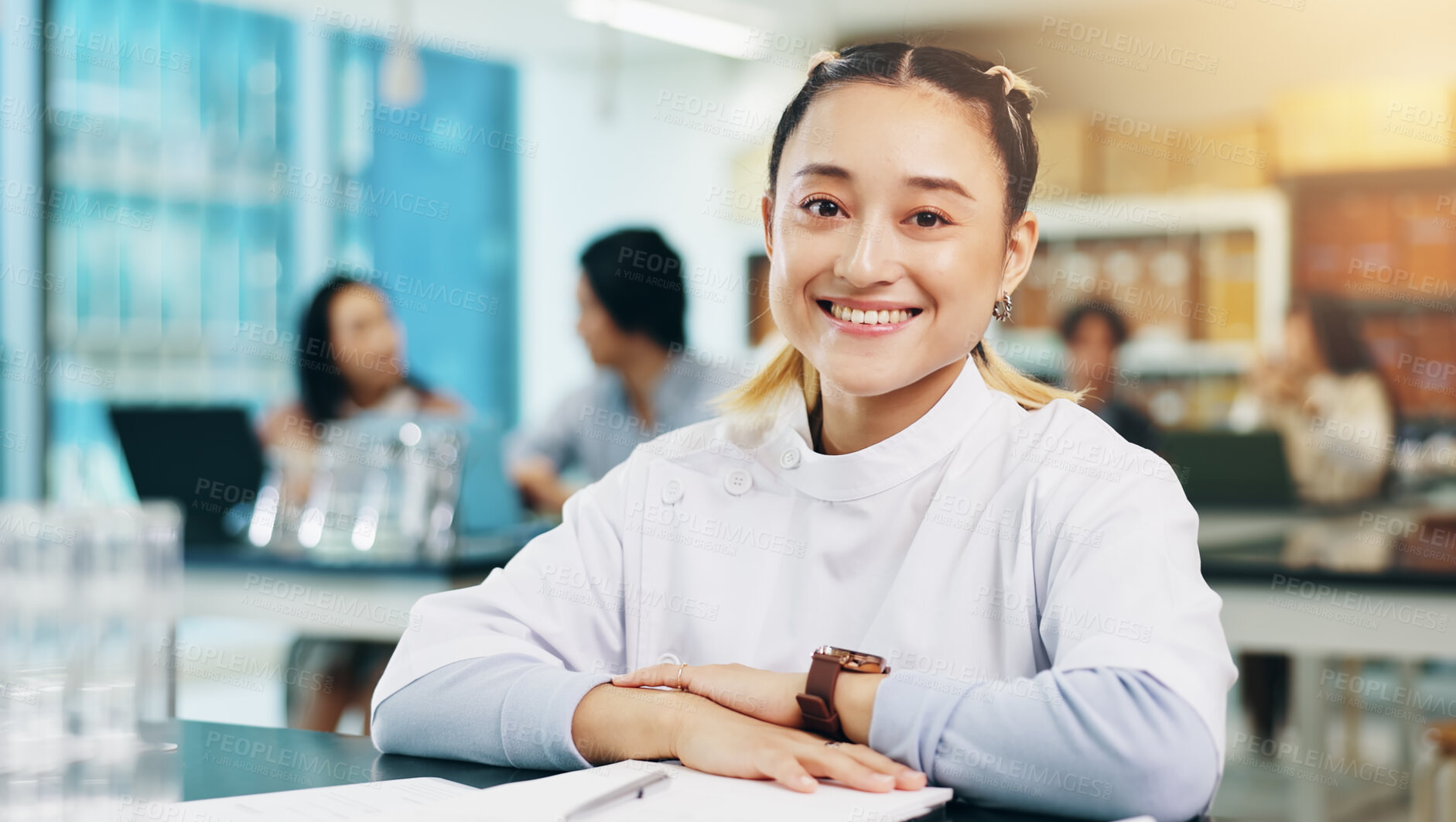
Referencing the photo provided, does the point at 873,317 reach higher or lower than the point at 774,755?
higher

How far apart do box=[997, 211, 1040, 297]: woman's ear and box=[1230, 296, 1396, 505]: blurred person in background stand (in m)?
3.51

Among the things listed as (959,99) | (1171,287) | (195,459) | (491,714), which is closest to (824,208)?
(959,99)

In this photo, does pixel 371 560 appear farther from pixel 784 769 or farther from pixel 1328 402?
pixel 1328 402

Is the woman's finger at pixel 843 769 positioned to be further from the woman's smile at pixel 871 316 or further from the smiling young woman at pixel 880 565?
the woman's smile at pixel 871 316

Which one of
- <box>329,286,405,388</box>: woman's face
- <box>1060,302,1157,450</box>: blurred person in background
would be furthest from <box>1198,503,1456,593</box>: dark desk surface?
<box>329,286,405,388</box>: woman's face

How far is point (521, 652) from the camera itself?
1021 mm

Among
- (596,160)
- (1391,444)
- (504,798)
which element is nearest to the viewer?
(504,798)

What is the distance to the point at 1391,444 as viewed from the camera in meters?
4.39

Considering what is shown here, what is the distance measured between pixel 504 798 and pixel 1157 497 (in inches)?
19.8

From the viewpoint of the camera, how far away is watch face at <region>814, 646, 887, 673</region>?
880 millimetres

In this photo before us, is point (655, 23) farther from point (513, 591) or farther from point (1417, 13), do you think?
point (513, 591)

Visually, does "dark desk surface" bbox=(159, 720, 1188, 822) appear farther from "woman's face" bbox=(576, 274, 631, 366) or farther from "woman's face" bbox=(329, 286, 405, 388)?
"woman's face" bbox=(329, 286, 405, 388)

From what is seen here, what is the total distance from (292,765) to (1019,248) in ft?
2.32

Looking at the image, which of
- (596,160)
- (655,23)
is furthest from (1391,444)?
(596,160)
